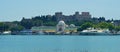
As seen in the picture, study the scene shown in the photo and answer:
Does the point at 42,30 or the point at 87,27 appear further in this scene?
the point at 42,30

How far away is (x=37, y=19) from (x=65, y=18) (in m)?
19.6

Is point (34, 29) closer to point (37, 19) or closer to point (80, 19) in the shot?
point (37, 19)

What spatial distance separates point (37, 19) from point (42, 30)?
23414 millimetres

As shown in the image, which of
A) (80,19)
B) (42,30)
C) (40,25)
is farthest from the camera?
(80,19)

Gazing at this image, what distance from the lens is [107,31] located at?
145 meters

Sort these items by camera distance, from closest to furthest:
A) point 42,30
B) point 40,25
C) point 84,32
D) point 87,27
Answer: point 84,32, point 87,27, point 42,30, point 40,25
